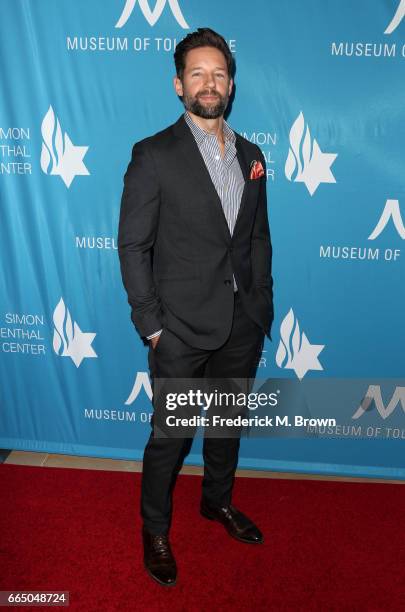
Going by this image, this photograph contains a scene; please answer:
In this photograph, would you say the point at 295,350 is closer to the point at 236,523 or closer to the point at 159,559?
the point at 236,523

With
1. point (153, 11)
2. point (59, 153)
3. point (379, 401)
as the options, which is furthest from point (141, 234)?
point (379, 401)

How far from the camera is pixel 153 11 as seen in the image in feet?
8.48

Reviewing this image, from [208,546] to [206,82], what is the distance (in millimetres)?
1961

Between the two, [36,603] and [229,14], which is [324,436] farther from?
[229,14]

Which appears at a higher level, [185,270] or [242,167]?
[242,167]

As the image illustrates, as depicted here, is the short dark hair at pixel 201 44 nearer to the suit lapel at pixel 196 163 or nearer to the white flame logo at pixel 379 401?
the suit lapel at pixel 196 163

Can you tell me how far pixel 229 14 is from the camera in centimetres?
255

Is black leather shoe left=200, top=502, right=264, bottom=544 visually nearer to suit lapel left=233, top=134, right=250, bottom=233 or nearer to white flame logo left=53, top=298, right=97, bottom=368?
white flame logo left=53, top=298, right=97, bottom=368

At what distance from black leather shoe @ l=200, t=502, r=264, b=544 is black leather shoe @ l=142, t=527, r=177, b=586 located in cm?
32

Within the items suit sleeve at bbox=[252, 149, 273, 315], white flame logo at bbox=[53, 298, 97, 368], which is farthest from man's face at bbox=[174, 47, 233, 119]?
white flame logo at bbox=[53, 298, 97, 368]

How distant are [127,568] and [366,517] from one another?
118 cm

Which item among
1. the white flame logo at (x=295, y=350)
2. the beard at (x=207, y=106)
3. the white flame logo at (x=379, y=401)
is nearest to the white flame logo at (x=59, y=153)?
the beard at (x=207, y=106)

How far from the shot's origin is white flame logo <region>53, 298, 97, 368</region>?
10.1 ft

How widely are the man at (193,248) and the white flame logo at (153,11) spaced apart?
368 millimetres
